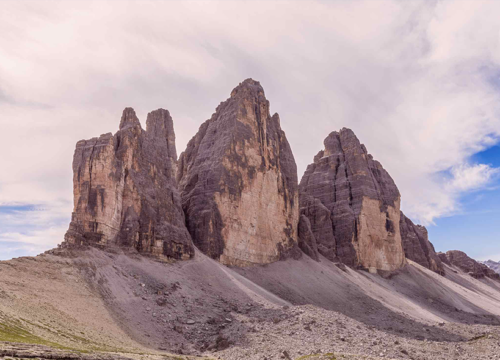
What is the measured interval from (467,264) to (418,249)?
3601 centimetres

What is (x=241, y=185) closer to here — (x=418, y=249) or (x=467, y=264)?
(x=418, y=249)

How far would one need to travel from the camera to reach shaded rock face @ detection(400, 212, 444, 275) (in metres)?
118

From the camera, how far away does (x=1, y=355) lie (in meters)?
20.2

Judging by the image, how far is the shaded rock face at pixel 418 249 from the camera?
118m

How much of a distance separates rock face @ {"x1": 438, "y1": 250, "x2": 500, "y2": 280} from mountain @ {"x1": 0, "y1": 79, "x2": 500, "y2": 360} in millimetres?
41467

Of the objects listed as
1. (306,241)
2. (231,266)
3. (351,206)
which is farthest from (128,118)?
(351,206)

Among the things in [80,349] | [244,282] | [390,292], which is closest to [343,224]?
[390,292]

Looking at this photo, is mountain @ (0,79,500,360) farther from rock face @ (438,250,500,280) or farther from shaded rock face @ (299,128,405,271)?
rock face @ (438,250,500,280)

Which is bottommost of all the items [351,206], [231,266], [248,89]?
[231,266]

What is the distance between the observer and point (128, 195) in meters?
56.1

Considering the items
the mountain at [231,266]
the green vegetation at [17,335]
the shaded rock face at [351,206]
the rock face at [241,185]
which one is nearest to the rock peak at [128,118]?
the mountain at [231,266]

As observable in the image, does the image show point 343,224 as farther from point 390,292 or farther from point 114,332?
point 114,332

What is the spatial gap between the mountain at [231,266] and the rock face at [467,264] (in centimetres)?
4147

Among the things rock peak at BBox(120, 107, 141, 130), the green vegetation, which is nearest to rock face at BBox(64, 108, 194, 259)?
rock peak at BBox(120, 107, 141, 130)
